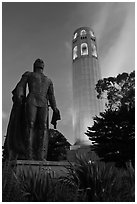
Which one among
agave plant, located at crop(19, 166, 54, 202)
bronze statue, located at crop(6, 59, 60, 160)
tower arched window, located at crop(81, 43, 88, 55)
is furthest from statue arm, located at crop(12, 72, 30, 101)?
tower arched window, located at crop(81, 43, 88, 55)

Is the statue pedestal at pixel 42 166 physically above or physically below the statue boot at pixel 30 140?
below

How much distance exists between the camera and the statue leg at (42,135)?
6336 millimetres

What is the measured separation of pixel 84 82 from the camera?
46594 millimetres

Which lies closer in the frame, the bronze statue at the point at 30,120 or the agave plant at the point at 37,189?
the agave plant at the point at 37,189

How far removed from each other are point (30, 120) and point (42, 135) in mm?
555

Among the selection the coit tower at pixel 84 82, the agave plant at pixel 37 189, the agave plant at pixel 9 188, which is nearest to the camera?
the agave plant at pixel 37 189

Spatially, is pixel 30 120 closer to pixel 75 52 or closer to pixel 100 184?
pixel 100 184

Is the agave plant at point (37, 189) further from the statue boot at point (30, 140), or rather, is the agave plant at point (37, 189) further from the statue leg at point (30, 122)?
the statue leg at point (30, 122)

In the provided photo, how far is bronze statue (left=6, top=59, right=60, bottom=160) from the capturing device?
630 centimetres

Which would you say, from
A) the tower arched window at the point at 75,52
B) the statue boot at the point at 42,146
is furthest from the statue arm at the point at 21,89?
the tower arched window at the point at 75,52

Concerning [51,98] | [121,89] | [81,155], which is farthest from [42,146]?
[121,89]

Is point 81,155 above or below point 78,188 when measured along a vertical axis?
above

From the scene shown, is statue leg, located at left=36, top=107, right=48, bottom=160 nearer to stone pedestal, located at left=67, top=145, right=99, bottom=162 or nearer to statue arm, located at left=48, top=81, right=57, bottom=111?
statue arm, located at left=48, top=81, right=57, bottom=111

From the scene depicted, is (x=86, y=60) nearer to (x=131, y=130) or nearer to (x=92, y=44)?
(x=92, y=44)
